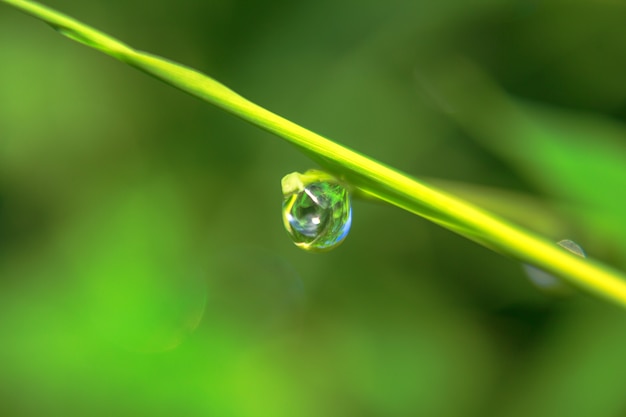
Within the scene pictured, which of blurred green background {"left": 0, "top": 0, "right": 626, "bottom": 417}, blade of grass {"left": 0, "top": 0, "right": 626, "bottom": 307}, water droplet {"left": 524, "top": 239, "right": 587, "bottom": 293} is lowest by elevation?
blade of grass {"left": 0, "top": 0, "right": 626, "bottom": 307}

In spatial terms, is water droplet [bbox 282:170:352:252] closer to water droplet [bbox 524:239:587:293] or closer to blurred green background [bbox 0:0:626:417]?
water droplet [bbox 524:239:587:293]

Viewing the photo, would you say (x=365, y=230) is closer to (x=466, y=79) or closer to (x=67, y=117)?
(x=466, y=79)

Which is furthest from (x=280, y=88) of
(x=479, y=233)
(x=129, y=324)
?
(x=479, y=233)

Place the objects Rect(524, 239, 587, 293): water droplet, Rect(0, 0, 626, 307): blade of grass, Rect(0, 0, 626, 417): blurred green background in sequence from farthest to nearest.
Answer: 1. Rect(0, 0, 626, 417): blurred green background
2. Rect(524, 239, 587, 293): water droplet
3. Rect(0, 0, 626, 307): blade of grass

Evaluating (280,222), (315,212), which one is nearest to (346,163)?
(315,212)

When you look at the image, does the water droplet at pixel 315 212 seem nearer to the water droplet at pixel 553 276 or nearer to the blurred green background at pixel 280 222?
the water droplet at pixel 553 276

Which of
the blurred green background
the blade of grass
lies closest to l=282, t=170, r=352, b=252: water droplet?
the blade of grass
